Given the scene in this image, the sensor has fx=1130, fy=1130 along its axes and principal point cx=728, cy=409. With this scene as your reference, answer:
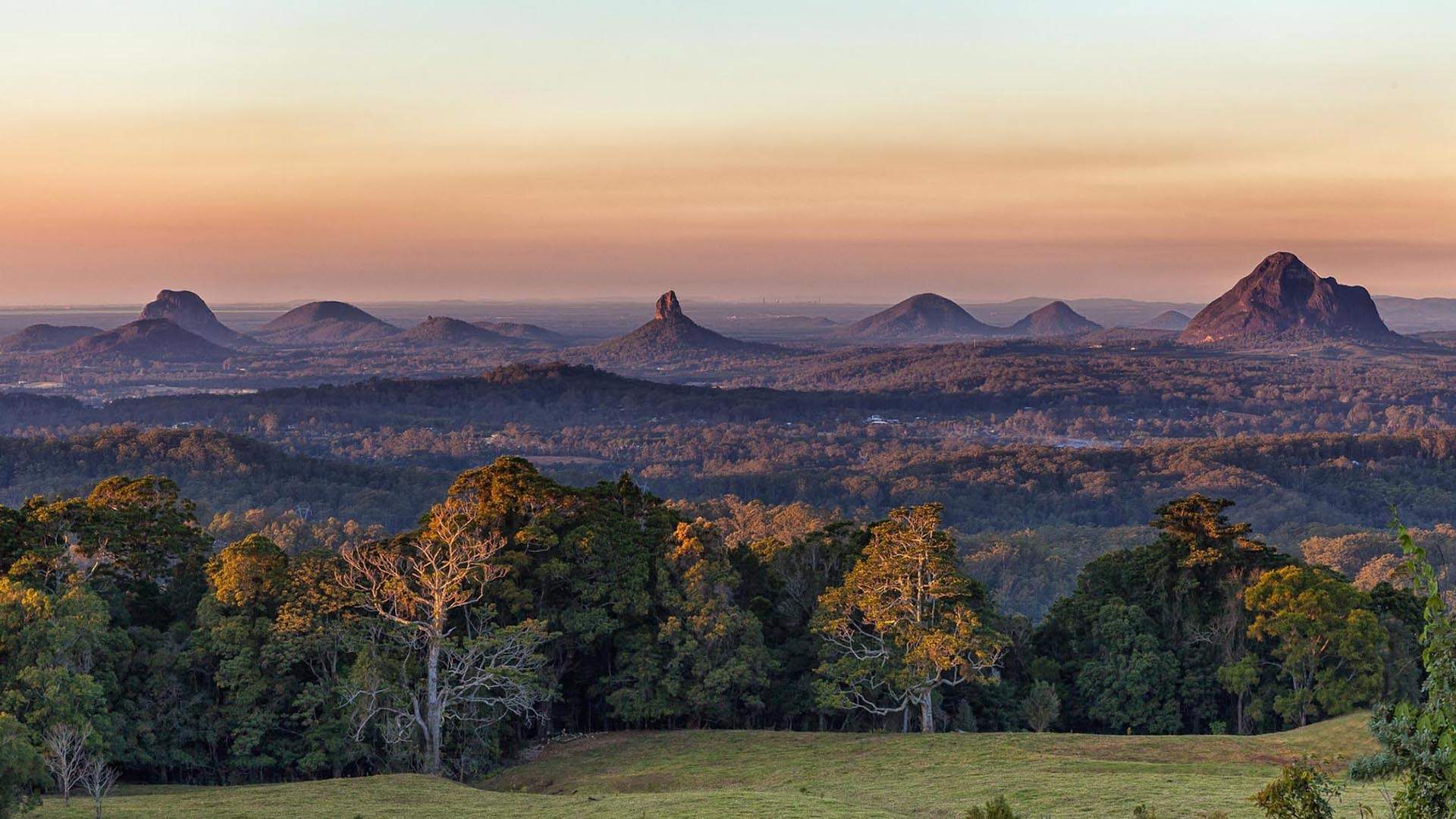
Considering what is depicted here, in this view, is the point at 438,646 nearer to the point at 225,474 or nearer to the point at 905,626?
the point at 905,626

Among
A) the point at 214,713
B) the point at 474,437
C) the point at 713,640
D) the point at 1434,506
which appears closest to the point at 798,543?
the point at 713,640

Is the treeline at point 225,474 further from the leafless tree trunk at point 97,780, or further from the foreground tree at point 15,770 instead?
the foreground tree at point 15,770

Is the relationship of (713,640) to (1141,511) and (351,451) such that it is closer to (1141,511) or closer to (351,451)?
(1141,511)

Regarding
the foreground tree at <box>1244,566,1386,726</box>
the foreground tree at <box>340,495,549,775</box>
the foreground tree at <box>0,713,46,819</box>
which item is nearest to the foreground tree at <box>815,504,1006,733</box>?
the foreground tree at <box>1244,566,1386,726</box>

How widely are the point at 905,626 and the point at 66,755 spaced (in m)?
25.0

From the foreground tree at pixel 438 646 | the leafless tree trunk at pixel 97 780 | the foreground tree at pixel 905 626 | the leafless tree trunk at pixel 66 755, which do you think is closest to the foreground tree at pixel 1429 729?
the leafless tree trunk at pixel 97 780

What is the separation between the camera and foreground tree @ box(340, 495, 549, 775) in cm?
3459

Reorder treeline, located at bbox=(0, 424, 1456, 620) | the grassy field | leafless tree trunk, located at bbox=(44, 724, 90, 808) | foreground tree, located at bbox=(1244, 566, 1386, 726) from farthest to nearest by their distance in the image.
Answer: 1. treeline, located at bbox=(0, 424, 1456, 620)
2. foreground tree, located at bbox=(1244, 566, 1386, 726)
3. leafless tree trunk, located at bbox=(44, 724, 90, 808)
4. the grassy field

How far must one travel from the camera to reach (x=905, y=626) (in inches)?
1535

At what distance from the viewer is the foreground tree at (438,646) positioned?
3459 centimetres

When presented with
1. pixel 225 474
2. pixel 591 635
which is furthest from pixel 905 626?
pixel 225 474

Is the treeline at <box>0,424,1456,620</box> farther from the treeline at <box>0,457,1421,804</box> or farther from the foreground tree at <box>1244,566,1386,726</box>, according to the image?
the foreground tree at <box>1244,566,1386,726</box>

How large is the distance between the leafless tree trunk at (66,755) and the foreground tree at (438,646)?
7282mm

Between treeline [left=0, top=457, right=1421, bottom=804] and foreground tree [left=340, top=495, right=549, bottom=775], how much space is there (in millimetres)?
118
